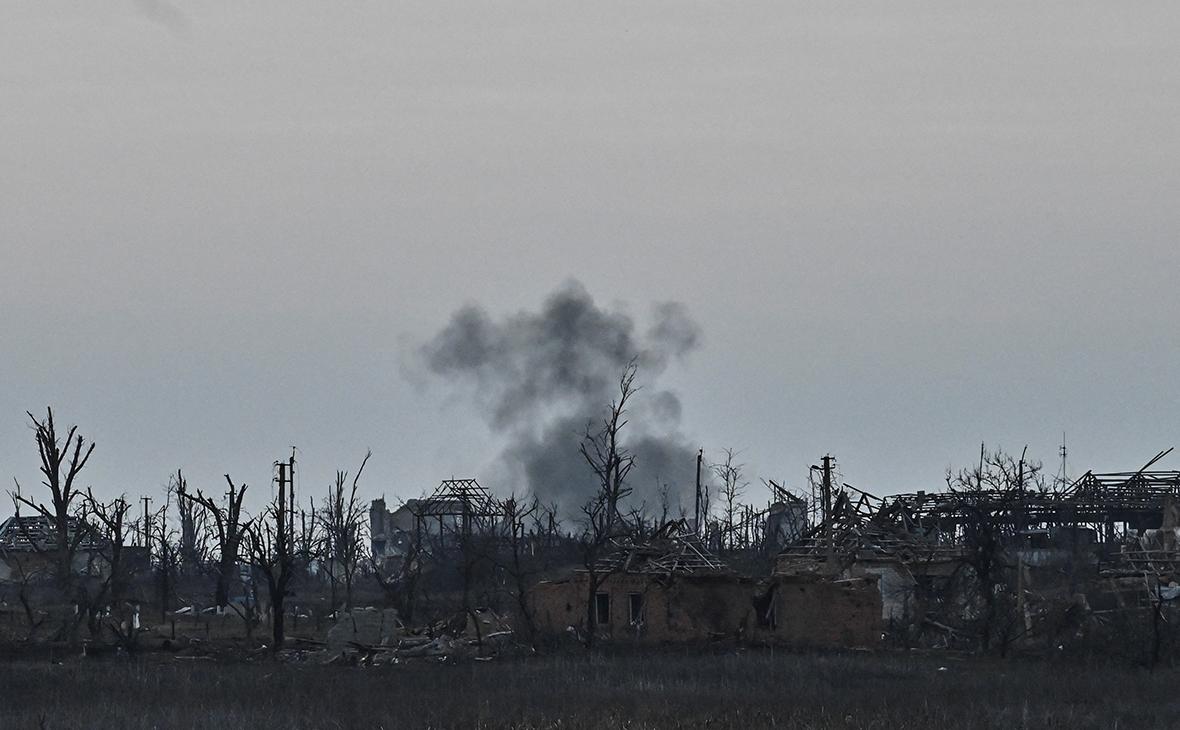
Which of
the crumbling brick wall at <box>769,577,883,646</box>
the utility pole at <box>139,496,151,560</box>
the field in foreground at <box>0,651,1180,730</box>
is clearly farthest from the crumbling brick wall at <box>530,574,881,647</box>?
the utility pole at <box>139,496,151,560</box>

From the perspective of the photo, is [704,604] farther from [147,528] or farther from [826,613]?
[147,528]

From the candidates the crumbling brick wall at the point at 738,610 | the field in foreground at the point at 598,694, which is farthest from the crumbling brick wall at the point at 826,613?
the field in foreground at the point at 598,694

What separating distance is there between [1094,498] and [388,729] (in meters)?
46.5

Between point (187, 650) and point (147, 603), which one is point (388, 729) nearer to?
point (187, 650)

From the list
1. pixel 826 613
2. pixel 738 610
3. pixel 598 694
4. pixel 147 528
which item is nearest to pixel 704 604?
pixel 738 610

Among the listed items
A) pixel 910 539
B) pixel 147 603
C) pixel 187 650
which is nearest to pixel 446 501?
pixel 147 603

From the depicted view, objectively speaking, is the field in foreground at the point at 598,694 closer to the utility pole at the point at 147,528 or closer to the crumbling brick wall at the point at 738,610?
the crumbling brick wall at the point at 738,610

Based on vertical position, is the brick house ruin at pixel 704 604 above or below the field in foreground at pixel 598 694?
above

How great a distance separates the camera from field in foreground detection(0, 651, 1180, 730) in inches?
811

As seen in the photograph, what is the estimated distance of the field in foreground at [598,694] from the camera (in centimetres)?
2061

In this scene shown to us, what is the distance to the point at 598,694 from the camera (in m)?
24.0

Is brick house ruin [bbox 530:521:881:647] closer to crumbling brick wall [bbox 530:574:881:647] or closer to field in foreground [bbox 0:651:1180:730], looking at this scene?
crumbling brick wall [bbox 530:574:881:647]

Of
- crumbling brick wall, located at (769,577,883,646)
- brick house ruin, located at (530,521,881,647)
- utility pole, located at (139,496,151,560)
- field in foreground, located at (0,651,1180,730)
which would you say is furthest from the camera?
utility pole, located at (139,496,151,560)

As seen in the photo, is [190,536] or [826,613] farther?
[190,536]
